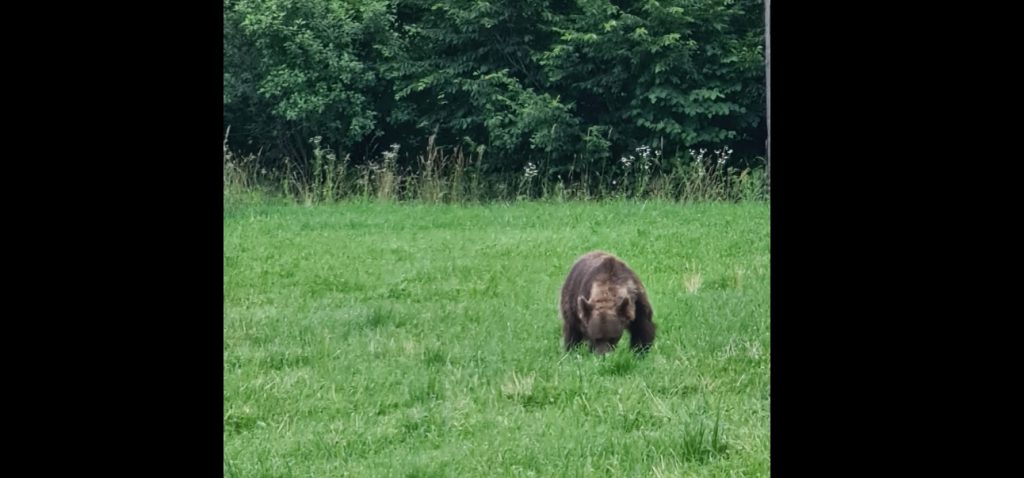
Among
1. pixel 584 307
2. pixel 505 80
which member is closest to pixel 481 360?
pixel 584 307

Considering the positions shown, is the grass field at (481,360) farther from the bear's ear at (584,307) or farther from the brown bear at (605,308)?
the bear's ear at (584,307)

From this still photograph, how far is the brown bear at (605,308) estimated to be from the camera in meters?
5.05

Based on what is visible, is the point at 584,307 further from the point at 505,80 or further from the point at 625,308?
the point at 505,80

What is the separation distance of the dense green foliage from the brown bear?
8.63m

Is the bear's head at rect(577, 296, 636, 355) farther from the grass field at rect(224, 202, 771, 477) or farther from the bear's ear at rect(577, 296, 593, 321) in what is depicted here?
the grass field at rect(224, 202, 771, 477)

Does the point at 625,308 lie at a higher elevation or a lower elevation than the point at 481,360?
higher

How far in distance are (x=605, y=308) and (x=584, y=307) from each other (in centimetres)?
10

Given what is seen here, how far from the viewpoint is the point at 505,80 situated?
47.5 feet

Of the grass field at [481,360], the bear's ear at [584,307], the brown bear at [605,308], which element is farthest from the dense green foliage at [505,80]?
the bear's ear at [584,307]

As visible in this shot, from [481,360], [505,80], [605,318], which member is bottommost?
[481,360]
